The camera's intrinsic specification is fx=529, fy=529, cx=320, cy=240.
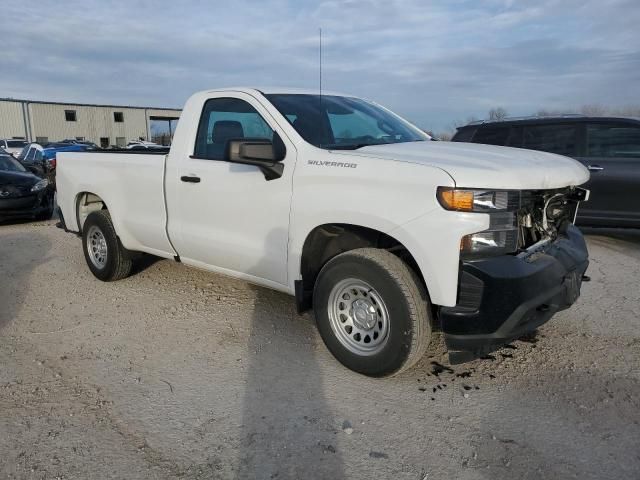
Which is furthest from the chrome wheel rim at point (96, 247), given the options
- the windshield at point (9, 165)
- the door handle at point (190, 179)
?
the windshield at point (9, 165)

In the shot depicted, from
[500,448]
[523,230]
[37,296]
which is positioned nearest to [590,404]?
[500,448]

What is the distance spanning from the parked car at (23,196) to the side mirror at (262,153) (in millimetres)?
8077

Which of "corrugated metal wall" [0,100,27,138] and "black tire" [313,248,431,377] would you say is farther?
"corrugated metal wall" [0,100,27,138]

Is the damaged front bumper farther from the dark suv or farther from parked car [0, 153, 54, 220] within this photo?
parked car [0, 153, 54, 220]

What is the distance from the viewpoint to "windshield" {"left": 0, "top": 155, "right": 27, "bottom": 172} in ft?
37.7

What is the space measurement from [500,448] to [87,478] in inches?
84.8

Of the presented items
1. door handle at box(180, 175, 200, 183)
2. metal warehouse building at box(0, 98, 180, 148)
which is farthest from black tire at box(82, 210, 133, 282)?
metal warehouse building at box(0, 98, 180, 148)

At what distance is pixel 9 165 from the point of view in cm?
1176

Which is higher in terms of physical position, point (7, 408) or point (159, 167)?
point (159, 167)

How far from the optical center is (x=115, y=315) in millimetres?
4910

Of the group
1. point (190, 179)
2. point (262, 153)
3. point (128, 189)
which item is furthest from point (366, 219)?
point (128, 189)

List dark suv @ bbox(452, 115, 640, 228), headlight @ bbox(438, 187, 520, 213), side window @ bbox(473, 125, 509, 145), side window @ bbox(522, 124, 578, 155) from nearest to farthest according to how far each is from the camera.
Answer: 1. headlight @ bbox(438, 187, 520, 213)
2. dark suv @ bbox(452, 115, 640, 228)
3. side window @ bbox(522, 124, 578, 155)
4. side window @ bbox(473, 125, 509, 145)

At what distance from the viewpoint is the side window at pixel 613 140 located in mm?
7008

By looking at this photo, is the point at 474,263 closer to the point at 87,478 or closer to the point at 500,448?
the point at 500,448
